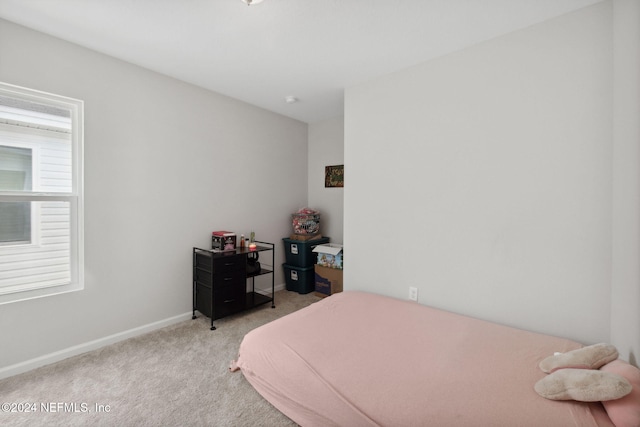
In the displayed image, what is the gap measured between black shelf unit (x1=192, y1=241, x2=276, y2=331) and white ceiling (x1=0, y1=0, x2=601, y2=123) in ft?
5.86

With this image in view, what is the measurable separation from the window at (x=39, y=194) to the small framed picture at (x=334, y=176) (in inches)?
107

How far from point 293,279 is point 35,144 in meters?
2.89

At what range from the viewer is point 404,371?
4.81 ft

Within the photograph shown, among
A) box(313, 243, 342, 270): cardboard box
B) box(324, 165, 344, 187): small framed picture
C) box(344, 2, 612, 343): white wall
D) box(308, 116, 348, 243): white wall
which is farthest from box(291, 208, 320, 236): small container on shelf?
box(344, 2, 612, 343): white wall

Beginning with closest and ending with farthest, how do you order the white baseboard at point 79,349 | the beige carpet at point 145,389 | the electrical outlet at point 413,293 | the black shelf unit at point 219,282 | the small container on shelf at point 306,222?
the beige carpet at point 145,389
the white baseboard at point 79,349
the electrical outlet at point 413,293
the black shelf unit at point 219,282
the small container on shelf at point 306,222

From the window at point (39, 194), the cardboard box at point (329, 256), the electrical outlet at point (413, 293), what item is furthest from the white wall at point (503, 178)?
the window at point (39, 194)

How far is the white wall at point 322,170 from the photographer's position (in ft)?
13.0

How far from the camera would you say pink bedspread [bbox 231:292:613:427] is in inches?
46.4

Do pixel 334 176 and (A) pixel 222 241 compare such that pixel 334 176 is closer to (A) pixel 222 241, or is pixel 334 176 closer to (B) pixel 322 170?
(B) pixel 322 170

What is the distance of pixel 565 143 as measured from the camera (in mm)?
1806

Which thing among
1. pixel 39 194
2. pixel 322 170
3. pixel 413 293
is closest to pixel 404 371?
pixel 413 293

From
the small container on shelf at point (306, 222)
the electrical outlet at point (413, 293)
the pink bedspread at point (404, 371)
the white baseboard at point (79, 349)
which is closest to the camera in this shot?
the pink bedspread at point (404, 371)

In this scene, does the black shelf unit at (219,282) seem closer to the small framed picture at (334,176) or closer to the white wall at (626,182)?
the small framed picture at (334,176)

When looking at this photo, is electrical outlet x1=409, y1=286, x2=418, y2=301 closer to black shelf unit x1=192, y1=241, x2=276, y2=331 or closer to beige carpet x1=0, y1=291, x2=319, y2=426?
beige carpet x1=0, y1=291, x2=319, y2=426
